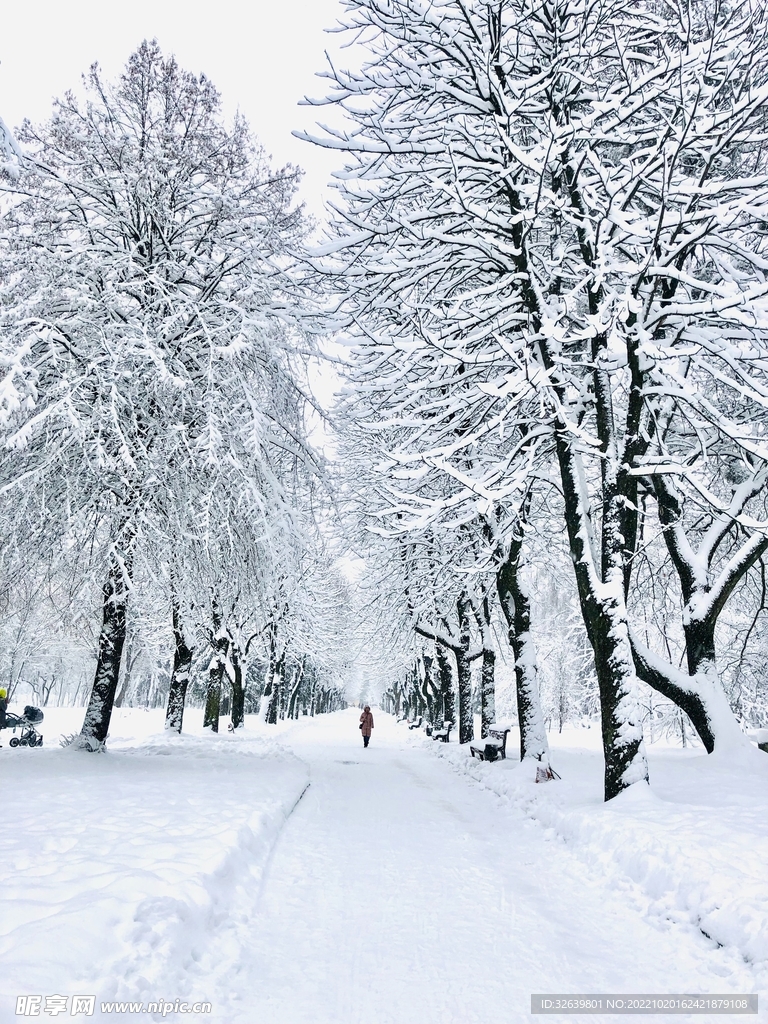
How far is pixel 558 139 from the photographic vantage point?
7766 mm

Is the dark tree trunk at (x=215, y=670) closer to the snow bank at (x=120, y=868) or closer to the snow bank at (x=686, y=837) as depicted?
the snow bank at (x=120, y=868)

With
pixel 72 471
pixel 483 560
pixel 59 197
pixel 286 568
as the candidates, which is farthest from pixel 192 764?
pixel 59 197

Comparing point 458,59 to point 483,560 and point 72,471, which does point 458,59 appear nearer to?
point 483,560

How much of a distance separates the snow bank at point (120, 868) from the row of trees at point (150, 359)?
290cm

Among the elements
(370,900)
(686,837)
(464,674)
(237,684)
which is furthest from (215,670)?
(686,837)

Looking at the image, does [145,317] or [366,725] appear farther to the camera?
[366,725]

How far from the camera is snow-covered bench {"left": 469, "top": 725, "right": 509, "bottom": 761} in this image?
44.2 feet

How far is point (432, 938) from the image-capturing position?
4.05 m

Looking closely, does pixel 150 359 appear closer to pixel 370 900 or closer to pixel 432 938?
pixel 370 900

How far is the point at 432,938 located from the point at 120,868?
223 cm

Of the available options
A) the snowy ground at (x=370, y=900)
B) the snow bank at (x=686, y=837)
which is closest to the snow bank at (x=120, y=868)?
the snowy ground at (x=370, y=900)

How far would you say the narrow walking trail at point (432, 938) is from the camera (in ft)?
10.7

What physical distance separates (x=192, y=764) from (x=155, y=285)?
8413 millimetres

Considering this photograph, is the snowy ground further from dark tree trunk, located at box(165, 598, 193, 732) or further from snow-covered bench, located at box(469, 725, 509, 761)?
dark tree trunk, located at box(165, 598, 193, 732)
